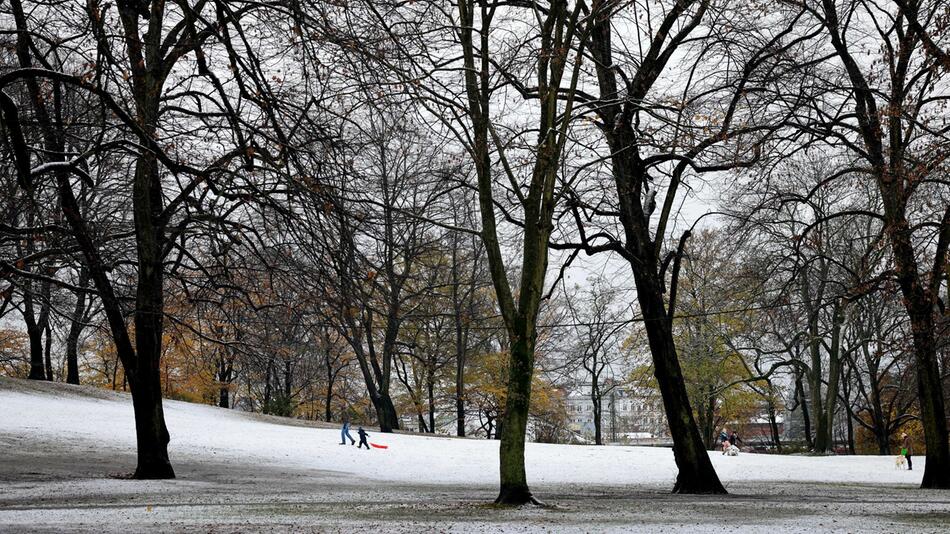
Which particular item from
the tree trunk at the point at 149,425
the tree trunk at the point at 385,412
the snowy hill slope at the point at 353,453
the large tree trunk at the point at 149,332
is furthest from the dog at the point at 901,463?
the tree trunk at the point at 149,425

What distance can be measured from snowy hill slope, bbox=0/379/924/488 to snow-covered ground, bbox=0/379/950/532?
3.2 inches

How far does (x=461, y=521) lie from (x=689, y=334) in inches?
1504

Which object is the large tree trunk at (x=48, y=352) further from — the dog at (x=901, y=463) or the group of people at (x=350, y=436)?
the dog at (x=901, y=463)

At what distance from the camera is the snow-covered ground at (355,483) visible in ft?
31.2

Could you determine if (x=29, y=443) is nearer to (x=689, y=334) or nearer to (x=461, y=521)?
(x=461, y=521)

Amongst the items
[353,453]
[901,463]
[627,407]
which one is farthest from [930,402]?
[627,407]

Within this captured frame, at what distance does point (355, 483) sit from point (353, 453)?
943 cm

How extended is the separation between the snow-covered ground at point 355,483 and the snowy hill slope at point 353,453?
3.2 inches

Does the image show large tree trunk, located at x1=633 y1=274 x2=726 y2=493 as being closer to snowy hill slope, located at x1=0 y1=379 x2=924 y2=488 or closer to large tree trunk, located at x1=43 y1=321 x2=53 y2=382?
snowy hill slope, located at x1=0 y1=379 x2=924 y2=488

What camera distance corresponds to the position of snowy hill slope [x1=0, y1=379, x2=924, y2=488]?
25.0 m

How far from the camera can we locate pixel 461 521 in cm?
946

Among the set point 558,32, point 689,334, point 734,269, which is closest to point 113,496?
point 558,32

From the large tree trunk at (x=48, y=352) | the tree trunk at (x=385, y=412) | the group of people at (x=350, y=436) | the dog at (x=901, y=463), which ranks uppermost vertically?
the large tree trunk at (x=48, y=352)

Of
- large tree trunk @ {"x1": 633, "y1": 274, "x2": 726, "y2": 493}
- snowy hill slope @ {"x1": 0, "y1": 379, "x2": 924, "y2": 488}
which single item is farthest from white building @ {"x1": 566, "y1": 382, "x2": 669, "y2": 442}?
large tree trunk @ {"x1": 633, "y1": 274, "x2": 726, "y2": 493}
